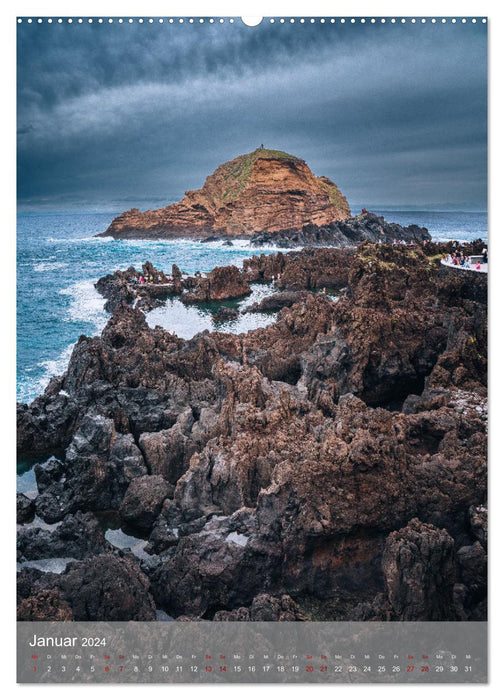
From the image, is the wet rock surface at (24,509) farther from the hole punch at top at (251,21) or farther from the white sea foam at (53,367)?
the hole punch at top at (251,21)

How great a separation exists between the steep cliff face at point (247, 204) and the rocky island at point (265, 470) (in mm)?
1044

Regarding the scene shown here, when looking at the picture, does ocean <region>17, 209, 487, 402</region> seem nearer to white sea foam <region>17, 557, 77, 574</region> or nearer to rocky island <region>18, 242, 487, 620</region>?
rocky island <region>18, 242, 487, 620</region>

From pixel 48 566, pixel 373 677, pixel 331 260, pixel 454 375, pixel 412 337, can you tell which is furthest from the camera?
pixel 331 260

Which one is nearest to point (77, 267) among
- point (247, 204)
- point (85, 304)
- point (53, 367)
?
point (85, 304)

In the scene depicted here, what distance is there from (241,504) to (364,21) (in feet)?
18.5

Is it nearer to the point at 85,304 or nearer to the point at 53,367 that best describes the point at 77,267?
the point at 85,304

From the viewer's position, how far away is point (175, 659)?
5.20m

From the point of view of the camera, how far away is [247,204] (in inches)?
421

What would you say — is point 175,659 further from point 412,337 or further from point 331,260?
point 331,260

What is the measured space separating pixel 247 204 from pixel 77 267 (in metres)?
3.37

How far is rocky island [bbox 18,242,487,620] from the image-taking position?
5.56 metres

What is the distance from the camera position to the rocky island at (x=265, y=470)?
18.2 feet

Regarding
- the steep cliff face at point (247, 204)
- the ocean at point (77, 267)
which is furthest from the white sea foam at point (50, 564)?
the steep cliff face at point (247, 204)

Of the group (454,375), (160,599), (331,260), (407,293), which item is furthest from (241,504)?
(331,260)
